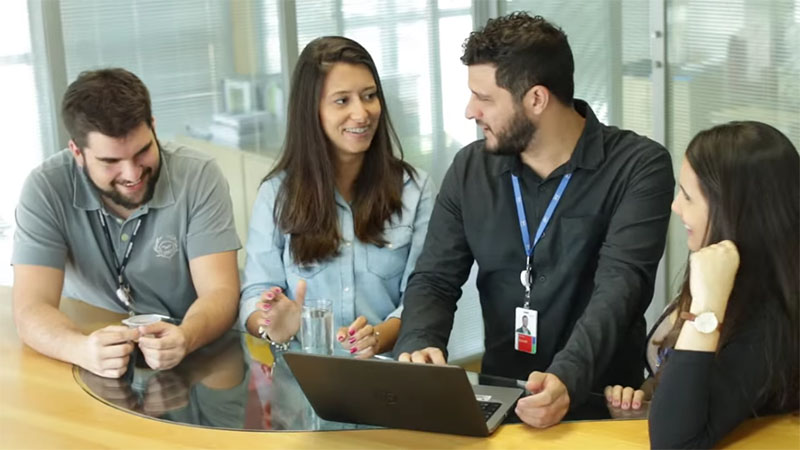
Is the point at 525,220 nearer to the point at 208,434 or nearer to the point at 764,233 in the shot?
the point at 764,233

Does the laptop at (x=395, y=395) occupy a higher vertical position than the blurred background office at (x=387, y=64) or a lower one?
lower

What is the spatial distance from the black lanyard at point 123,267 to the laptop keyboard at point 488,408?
129 cm

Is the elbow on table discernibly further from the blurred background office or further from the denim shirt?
the blurred background office

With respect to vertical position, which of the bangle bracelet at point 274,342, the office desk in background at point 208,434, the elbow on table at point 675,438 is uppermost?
the elbow on table at point 675,438

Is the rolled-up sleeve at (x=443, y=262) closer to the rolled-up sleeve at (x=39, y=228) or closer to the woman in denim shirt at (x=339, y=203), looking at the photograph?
the woman in denim shirt at (x=339, y=203)

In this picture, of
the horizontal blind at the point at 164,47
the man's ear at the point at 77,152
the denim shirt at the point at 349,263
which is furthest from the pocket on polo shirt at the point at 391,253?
the horizontal blind at the point at 164,47

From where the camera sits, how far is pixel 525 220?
2.87m

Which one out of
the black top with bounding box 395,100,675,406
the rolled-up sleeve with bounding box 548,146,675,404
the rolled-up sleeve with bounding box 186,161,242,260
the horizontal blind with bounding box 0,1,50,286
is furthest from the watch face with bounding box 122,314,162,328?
the horizontal blind with bounding box 0,1,50,286

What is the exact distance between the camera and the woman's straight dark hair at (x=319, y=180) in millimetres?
3223

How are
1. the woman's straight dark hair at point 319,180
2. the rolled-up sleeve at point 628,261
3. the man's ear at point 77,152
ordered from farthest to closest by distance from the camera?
the woman's straight dark hair at point 319,180 → the man's ear at point 77,152 → the rolled-up sleeve at point 628,261

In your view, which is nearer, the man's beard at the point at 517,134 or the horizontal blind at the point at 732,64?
the man's beard at the point at 517,134

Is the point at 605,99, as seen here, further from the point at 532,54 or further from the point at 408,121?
the point at 532,54

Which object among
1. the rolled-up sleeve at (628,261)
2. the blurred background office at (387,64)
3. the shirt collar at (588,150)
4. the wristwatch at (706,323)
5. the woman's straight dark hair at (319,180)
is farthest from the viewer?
the blurred background office at (387,64)

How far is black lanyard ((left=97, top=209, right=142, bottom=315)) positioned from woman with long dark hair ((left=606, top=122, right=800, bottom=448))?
1.69 metres
